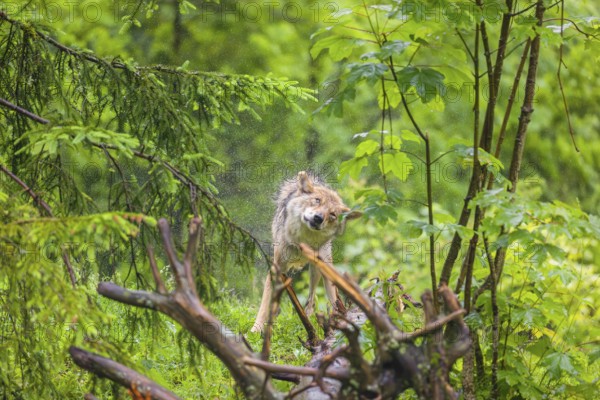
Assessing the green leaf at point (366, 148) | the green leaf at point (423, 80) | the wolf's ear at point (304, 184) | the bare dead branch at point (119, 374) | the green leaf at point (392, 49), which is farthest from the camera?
the wolf's ear at point (304, 184)

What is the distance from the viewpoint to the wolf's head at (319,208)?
579 centimetres

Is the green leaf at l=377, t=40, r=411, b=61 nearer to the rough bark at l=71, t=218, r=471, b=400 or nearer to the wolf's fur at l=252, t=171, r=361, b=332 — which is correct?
the rough bark at l=71, t=218, r=471, b=400

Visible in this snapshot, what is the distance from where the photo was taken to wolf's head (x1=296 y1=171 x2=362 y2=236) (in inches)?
228

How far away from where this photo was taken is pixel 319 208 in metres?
5.86

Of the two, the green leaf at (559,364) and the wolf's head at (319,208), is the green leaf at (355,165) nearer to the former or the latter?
the green leaf at (559,364)

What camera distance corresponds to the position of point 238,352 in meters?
2.36

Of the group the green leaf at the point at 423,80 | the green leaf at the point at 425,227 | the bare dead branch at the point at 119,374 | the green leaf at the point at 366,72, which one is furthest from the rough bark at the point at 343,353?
the green leaf at the point at 423,80

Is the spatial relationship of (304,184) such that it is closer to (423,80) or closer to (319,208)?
(319,208)

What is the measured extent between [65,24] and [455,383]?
6.80m

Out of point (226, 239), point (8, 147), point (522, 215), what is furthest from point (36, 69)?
point (522, 215)

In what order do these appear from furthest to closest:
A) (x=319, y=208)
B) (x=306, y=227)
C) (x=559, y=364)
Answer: (x=306, y=227), (x=319, y=208), (x=559, y=364)

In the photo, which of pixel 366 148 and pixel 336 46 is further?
pixel 366 148

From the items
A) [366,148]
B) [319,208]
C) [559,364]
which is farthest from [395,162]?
[319,208]

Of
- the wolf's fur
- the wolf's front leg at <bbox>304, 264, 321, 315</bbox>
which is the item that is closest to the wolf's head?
the wolf's fur
